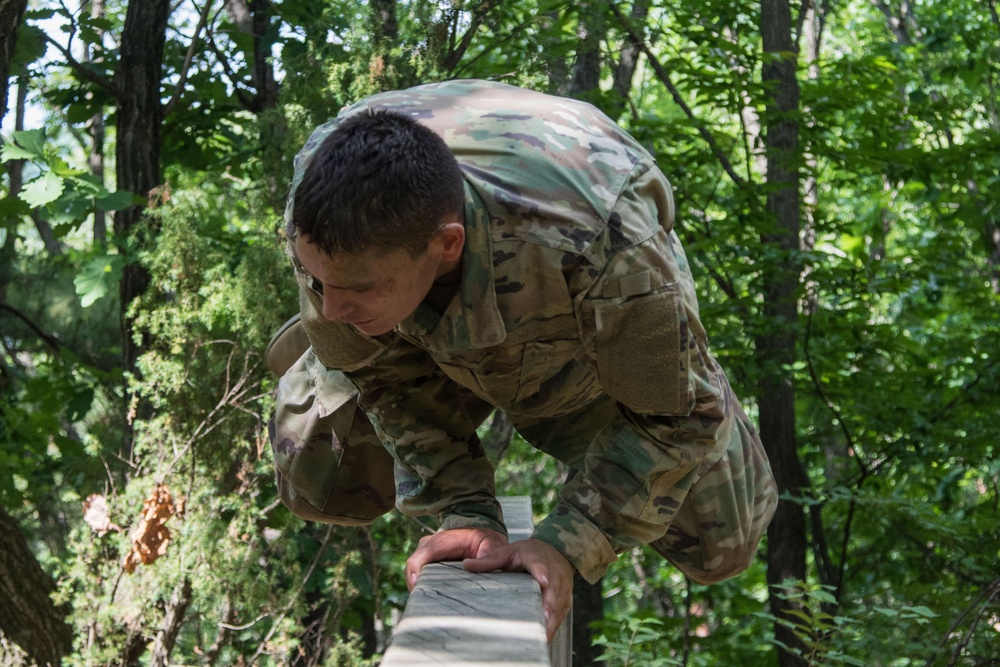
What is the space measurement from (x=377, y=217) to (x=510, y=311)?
1.22ft

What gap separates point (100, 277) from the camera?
4.77 m

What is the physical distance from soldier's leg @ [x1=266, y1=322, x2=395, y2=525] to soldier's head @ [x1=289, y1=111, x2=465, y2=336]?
73cm

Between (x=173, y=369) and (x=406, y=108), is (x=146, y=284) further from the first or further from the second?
(x=406, y=108)

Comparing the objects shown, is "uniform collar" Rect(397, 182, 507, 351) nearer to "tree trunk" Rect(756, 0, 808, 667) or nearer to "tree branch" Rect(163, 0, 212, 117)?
"tree branch" Rect(163, 0, 212, 117)

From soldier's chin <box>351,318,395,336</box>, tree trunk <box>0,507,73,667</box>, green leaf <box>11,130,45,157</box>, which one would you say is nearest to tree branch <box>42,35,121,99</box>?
green leaf <box>11,130,45,157</box>

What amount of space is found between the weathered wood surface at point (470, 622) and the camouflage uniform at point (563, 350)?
232 millimetres

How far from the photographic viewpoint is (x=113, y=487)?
4.36 metres

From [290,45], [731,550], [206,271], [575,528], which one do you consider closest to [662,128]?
[290,45]

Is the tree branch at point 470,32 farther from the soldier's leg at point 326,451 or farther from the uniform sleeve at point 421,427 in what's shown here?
the uniform sleeve at point 421,427

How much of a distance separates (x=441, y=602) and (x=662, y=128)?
4.69 metres

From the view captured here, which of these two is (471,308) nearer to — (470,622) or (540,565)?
(540,565)

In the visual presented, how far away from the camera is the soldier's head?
163 cm

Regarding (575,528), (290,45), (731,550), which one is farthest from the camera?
(290,45)

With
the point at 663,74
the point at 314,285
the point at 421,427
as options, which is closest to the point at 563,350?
the point at 421,427
